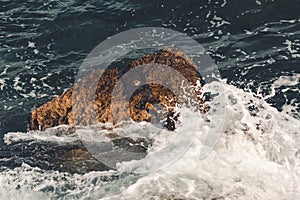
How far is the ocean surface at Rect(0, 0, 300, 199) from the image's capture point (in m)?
6.09

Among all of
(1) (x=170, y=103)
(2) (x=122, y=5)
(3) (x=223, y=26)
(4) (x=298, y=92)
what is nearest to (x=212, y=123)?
(1) (x=170, y=103)

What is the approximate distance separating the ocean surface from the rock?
282mm

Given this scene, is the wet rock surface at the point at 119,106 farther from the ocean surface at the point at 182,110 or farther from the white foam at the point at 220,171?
the white foam at the point at 220,171

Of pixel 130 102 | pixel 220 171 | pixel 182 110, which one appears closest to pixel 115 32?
pixel 130 102

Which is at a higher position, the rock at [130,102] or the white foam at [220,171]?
the rock at [130,102]

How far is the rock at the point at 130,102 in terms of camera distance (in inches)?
306

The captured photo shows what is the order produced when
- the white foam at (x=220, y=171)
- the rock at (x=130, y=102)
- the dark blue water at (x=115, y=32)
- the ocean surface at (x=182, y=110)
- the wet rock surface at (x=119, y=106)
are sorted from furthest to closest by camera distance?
the dark blue water at (x=115, y=32) < the rock at (x=130, y=102) < the wet rock surface at (x=119, y=106) < the ocean surface at (x=182, y=110) < the white foam at (x=220, y=171)

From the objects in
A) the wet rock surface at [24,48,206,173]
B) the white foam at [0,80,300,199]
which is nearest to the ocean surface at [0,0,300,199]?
the white foam at [0,80,300,199]

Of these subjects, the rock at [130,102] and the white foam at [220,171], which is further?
the rock at [130,102]

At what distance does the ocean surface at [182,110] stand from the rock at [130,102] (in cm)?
28

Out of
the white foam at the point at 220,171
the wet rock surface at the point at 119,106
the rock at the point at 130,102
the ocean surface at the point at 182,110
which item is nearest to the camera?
the white foam at the point at 220,171

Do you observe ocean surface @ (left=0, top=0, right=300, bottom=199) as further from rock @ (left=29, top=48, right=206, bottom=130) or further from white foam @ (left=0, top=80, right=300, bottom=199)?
rock @ (left=29, top=48, right=206, bottom=130)

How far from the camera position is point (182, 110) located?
24.7ft

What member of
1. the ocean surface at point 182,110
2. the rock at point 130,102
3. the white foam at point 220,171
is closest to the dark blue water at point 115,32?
the ocean surface at point 182,110
